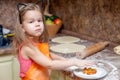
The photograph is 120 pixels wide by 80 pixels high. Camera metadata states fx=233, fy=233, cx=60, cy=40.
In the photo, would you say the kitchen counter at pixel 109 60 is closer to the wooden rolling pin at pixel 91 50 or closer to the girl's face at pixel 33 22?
the wooden rolling pin at pixel 91 50

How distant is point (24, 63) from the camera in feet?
3.85

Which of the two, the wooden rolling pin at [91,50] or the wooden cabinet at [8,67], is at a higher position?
the wooden rolling pin at [91,50]

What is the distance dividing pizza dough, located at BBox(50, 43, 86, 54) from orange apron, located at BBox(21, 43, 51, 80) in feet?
1.28

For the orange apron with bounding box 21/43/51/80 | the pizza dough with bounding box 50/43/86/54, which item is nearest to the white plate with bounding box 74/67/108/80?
the orange apron with bounding box 21/43/51/80


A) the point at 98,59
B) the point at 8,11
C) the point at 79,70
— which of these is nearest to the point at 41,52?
the point at 79,70

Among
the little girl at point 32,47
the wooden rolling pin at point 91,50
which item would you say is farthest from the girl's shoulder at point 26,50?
the wooden rolling pin at point 91,50

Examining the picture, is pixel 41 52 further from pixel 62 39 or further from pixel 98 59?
pixel 62 39

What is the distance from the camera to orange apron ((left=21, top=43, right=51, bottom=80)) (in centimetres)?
118

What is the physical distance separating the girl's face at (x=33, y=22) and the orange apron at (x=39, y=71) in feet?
0.36

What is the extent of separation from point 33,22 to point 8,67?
82 cm

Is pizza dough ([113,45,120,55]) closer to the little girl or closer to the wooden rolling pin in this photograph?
the wooden rolling pin

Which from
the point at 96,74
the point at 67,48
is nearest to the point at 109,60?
the point at 96,74

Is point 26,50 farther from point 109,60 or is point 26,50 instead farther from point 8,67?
point 8,67

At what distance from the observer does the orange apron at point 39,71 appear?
1.18 m
